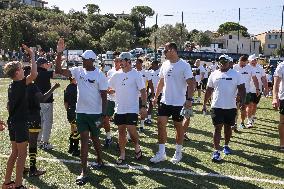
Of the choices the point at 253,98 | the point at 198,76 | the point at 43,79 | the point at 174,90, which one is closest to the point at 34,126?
the point at 43,79

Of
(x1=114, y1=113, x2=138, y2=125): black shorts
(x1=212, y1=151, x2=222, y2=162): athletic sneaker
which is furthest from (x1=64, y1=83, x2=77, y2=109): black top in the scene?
(x1=212, y1=151, x2=222, y2=162): athletic sneaker

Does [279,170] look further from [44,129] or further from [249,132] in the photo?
[44,129]

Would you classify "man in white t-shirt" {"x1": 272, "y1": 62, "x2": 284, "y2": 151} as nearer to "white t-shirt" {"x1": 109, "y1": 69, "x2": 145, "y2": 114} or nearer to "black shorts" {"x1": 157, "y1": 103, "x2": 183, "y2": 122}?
"black shorts" {"x1": 157, "y1": 103, "x2": 183, "y2": 122}

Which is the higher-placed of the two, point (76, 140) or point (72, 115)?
point (72, 115)

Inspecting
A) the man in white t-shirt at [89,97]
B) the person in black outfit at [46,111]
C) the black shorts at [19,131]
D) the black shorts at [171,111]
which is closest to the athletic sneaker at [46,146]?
the person in black outfit at [46,111]

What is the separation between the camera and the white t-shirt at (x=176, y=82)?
7406 millimetres

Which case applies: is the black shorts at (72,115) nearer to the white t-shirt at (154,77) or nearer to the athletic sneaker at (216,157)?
the athletic sneaker at (216,157)

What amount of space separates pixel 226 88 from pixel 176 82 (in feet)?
3.61

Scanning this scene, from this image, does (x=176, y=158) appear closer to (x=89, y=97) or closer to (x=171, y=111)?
(x=171, y=111)

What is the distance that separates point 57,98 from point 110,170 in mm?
11438

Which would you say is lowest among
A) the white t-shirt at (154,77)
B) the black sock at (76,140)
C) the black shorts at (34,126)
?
the black sock at (76,140)

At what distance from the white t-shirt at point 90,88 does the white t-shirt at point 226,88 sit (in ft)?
8.10

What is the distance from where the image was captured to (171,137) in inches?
405

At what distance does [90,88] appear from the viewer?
6594mm
